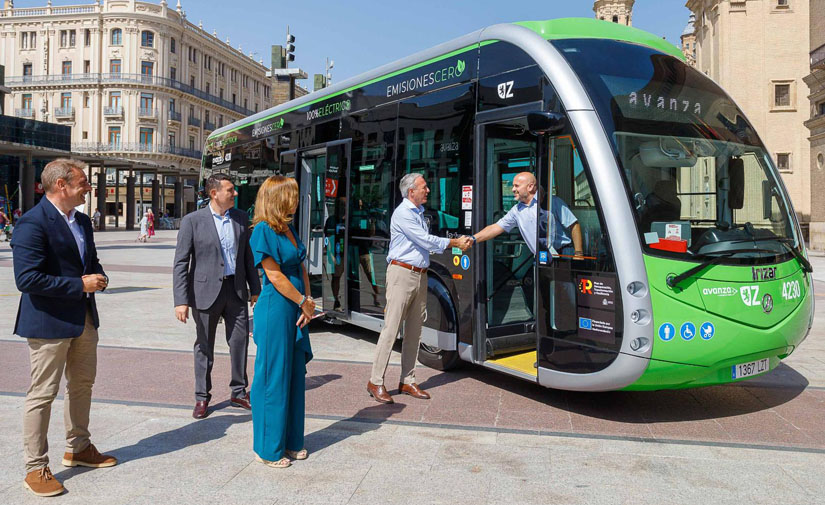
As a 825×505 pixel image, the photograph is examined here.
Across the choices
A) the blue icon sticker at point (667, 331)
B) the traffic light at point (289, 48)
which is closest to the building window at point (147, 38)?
the traffic light at point (289, 48)

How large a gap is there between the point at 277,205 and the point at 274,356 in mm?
903

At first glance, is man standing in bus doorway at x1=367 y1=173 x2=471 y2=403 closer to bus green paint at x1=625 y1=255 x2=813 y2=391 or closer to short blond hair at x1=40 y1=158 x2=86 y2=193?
bus green paint at x1=625 y1=255 x2=813 y2=391

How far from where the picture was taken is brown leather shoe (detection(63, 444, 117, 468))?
4371 mm

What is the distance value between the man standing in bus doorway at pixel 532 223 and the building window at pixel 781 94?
1830 inches

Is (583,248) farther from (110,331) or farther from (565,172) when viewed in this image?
(110,331)

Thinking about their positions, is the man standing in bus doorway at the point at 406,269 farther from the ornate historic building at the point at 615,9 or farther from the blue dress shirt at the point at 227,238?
the ornate historic building at the point at 615,9

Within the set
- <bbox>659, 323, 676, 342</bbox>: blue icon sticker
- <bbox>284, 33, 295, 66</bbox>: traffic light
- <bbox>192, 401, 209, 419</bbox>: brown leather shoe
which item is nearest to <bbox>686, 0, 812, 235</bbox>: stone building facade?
<bbox>284, 33, 295, 66</bbox>: traffic light

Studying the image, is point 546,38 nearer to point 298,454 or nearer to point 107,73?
point 298,454

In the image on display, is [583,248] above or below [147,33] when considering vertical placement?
below

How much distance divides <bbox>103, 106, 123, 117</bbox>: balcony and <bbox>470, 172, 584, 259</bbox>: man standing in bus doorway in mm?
69375

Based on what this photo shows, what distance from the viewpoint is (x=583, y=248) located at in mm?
5406

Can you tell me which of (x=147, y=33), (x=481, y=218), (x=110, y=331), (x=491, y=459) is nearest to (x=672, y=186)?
(x=481, y=218)

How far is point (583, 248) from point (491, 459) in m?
1.70

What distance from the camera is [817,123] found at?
34.1 meters
